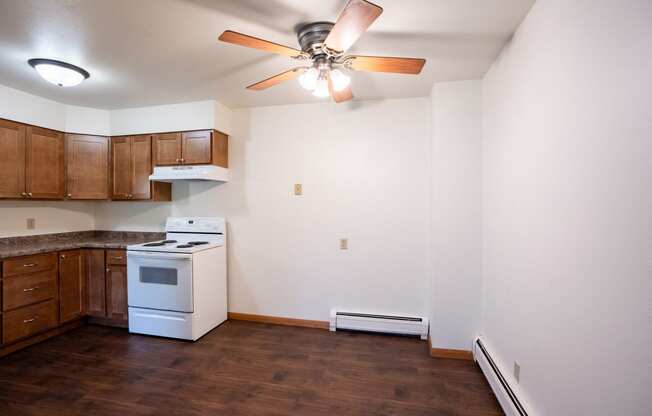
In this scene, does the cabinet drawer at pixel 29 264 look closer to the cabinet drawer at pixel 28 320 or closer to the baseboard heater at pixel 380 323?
the cabinet drawer at pixel 28 320

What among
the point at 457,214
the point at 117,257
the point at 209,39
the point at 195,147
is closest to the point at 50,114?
the point at 195,147

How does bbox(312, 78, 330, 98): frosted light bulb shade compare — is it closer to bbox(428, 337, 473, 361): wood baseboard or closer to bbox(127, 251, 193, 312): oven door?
bbox(127, 251, 193, 312): oven door

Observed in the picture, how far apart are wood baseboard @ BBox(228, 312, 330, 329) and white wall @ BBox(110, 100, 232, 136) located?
214 centimetres

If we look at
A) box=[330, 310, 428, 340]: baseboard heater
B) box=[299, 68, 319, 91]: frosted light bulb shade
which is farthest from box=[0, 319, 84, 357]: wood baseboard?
box=[299, 68, 319, 91]: frosted light bulb shade

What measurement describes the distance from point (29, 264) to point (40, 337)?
0.76 metres

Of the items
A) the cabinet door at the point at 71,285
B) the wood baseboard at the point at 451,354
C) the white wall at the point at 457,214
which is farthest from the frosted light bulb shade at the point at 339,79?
the cabinet door at the point at 71,285

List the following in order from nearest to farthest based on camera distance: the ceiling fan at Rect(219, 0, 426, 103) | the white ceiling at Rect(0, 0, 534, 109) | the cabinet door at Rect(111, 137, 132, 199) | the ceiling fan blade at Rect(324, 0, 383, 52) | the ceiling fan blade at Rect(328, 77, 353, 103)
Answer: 1. the ceiling fan blade at Rect(324, 0, 383, 52)
2. the ceiling fan at Rect(219, 0, 426, 103)
3. the white ceiling at Rect(0, 0, 534, 109)
4. the ceiling fan blade at Rect(328, 77, 353, 103)
5. the cabinet door at Rect(111, 137, 132, 199)

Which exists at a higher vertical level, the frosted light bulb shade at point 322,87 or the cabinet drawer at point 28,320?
the frosted light bulb shade at point 322,87

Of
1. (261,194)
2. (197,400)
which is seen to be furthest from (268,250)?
(197,400)

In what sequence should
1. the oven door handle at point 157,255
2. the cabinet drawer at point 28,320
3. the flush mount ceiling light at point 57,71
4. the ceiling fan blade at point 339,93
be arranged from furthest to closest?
the oven door handle at point 157,255, the cabinet drawer at point 28,320, the flush mount ceiling light at point 57,71, the ceiling fan blade at point 339,93

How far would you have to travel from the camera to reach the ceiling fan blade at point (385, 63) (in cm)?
174

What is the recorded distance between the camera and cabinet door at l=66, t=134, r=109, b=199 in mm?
3273

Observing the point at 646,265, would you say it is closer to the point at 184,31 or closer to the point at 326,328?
the point at 184,31

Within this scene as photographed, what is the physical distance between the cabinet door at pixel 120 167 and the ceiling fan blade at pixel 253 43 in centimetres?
256
